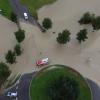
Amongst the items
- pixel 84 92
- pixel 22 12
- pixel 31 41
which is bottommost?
pixel 84 92

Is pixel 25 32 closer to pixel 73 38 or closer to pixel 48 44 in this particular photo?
pixel 48 44

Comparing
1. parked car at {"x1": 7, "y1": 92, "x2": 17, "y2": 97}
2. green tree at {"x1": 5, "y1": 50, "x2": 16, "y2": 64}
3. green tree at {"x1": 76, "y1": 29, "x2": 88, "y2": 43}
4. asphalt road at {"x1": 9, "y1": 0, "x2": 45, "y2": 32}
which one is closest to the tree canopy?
green tree at {"x1": 76, "y1": 29, "x2": 88, "y2": 43}

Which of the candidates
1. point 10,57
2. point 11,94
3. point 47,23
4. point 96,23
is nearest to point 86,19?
point 96,23

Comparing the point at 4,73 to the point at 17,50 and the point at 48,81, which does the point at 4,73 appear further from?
the point at 48,81

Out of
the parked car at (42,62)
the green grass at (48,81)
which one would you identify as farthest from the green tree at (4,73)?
the parked car at (42,62)

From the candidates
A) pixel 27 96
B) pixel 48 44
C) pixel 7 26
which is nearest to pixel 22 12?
pixel 7 26
